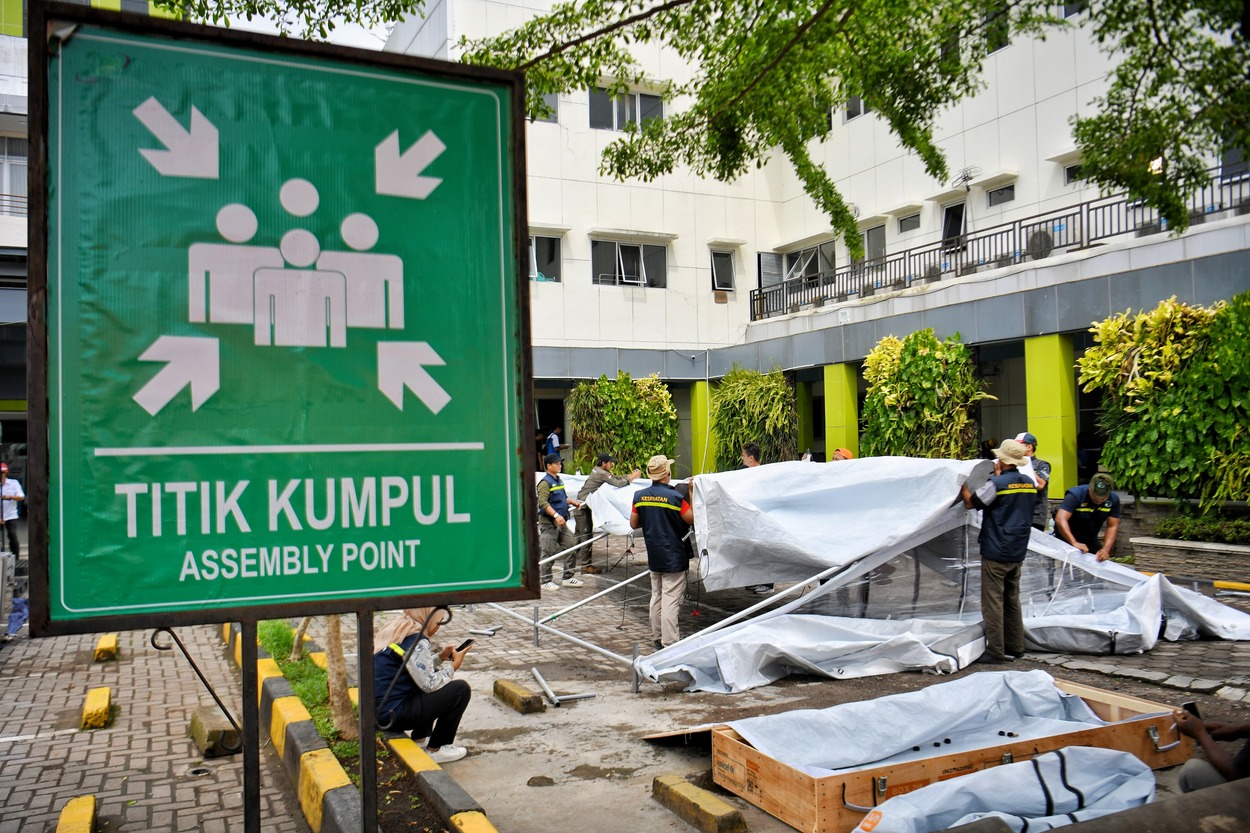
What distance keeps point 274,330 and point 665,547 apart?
6305 millimetres

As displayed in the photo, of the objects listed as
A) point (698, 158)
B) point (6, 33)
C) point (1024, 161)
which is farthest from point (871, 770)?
point (6, 33)

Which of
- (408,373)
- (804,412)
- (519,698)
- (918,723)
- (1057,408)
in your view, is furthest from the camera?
(804,412)

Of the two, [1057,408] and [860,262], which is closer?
[1057,408]

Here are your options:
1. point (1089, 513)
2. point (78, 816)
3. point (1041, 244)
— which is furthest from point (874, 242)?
point (78, 816)

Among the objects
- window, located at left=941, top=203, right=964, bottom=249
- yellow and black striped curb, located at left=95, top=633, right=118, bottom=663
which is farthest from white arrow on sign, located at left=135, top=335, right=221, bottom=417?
window, located at left=941, top=203, right=964, bottom=249

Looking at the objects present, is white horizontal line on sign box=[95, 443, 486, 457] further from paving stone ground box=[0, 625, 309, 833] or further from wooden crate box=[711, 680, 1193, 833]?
paving stone ground box=[0, 625, 309, 833]

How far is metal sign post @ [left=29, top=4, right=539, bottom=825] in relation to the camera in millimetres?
2758

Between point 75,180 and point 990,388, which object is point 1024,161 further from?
point 75,180

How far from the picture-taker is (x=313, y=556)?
9.78 feet

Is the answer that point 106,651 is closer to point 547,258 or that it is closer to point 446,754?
point 446,754

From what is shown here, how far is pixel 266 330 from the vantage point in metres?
2.95

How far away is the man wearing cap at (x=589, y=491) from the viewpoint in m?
13.0

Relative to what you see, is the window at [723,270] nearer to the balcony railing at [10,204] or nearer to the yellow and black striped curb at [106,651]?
the balcony railing at [10,204]

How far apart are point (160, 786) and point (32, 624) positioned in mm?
3713
